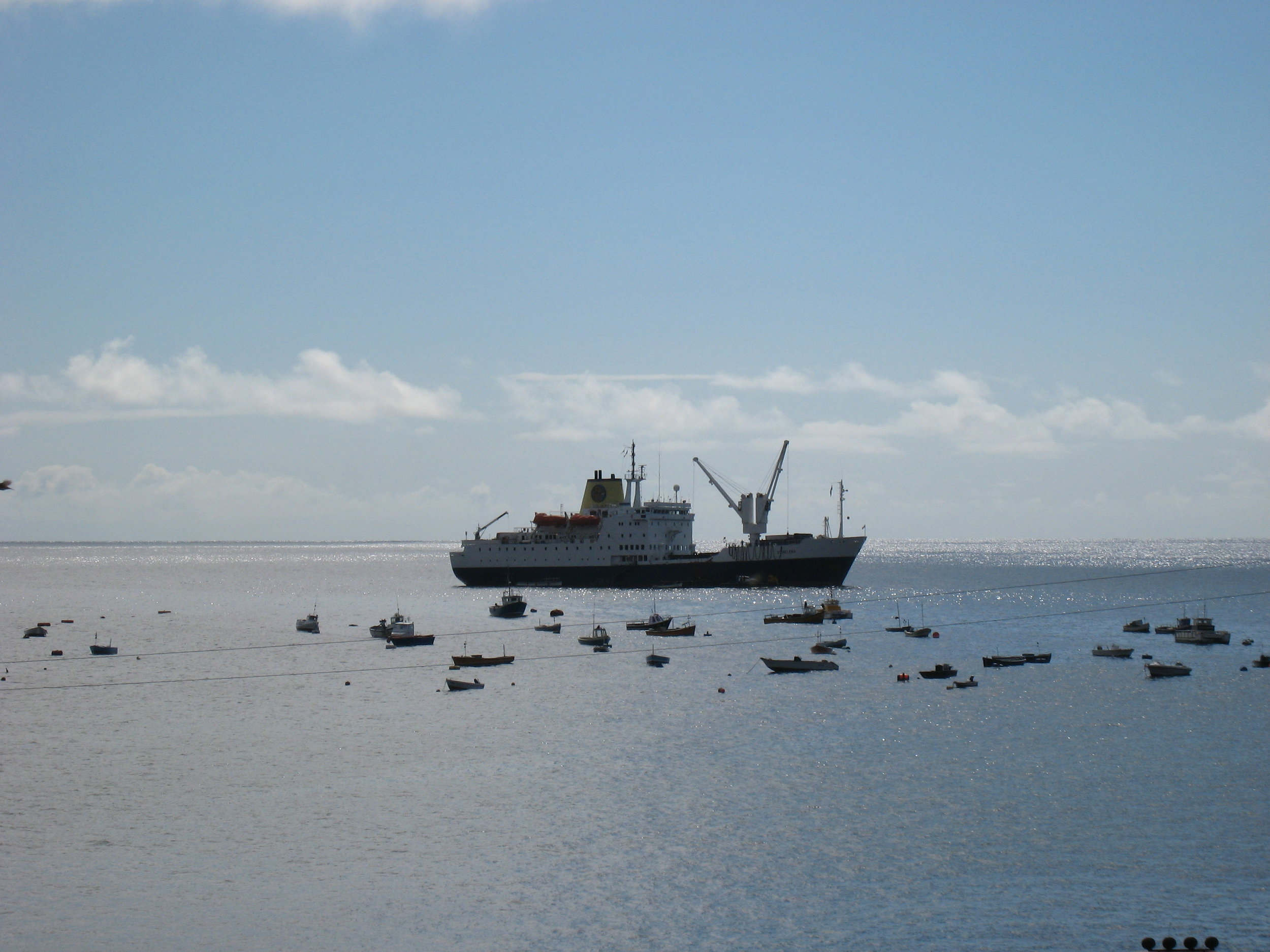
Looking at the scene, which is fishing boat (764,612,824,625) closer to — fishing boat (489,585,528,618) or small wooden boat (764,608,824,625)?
small wooden boat (764,608,824,625)

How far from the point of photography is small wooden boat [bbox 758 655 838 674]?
246 ft

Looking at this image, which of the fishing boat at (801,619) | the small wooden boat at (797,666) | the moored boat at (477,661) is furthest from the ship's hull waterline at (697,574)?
the moored boat at (477,661)

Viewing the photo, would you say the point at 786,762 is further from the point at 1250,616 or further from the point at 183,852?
the point at 1250,616

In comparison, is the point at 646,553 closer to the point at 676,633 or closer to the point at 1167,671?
the point at 676,633

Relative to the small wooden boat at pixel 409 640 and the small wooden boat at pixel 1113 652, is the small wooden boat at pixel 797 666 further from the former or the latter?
the small wooden boat at pixel 409 640

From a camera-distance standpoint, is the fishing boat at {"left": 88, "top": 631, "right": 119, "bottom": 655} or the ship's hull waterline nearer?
the fishing boat at {"left": 88, "top": 631, "right": 119, "bottom": 655}

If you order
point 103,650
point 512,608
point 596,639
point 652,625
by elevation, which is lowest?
point 103,650

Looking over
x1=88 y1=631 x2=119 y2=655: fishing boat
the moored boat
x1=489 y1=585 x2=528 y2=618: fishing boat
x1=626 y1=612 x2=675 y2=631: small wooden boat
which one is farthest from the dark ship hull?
the moored boat

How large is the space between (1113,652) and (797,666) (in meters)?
26.3

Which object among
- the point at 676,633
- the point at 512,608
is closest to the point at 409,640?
the point at 512,608

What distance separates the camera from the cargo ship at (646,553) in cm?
13812

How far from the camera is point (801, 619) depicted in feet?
349

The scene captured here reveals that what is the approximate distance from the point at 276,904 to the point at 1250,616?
120 meters

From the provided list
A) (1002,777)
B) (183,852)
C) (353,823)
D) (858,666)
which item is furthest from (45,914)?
(858,666)
